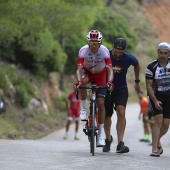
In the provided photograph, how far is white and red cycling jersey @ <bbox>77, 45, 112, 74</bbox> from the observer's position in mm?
11336

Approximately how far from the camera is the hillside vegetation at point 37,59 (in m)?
22.5

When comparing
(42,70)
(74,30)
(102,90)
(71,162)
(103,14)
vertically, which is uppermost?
(103,14)

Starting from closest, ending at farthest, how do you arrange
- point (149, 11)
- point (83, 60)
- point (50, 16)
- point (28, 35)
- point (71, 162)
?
point (71, 162)
point (83, 60)
point (50, 16)
point (28, 35)
point (149, 11)

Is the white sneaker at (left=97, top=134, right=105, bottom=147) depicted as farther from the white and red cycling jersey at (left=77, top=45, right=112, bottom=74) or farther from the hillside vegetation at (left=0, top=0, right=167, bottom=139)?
the hillside vegetation at (left=0, top=0, right=167, bottom=139)

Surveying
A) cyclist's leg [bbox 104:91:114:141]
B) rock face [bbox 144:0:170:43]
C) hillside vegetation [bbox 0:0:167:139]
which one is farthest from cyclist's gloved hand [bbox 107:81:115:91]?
rock face [bbox 144:0:170:43]

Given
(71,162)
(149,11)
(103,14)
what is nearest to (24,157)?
(71,162)

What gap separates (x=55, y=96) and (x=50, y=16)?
7.20m

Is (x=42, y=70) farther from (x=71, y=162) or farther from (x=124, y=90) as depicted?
(x=71, y=162)

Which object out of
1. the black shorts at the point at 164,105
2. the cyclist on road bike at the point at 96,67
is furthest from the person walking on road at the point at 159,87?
the cyclist on road bike at the point at 96,67

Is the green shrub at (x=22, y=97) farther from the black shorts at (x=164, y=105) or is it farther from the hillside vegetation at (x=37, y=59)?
the black shorts at (x=164, y=105)

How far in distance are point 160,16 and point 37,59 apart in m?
43.8

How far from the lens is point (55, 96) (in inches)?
1307

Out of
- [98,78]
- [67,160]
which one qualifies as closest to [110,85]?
[98,78]


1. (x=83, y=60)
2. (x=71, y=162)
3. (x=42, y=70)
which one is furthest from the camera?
(x=42, y=70)
